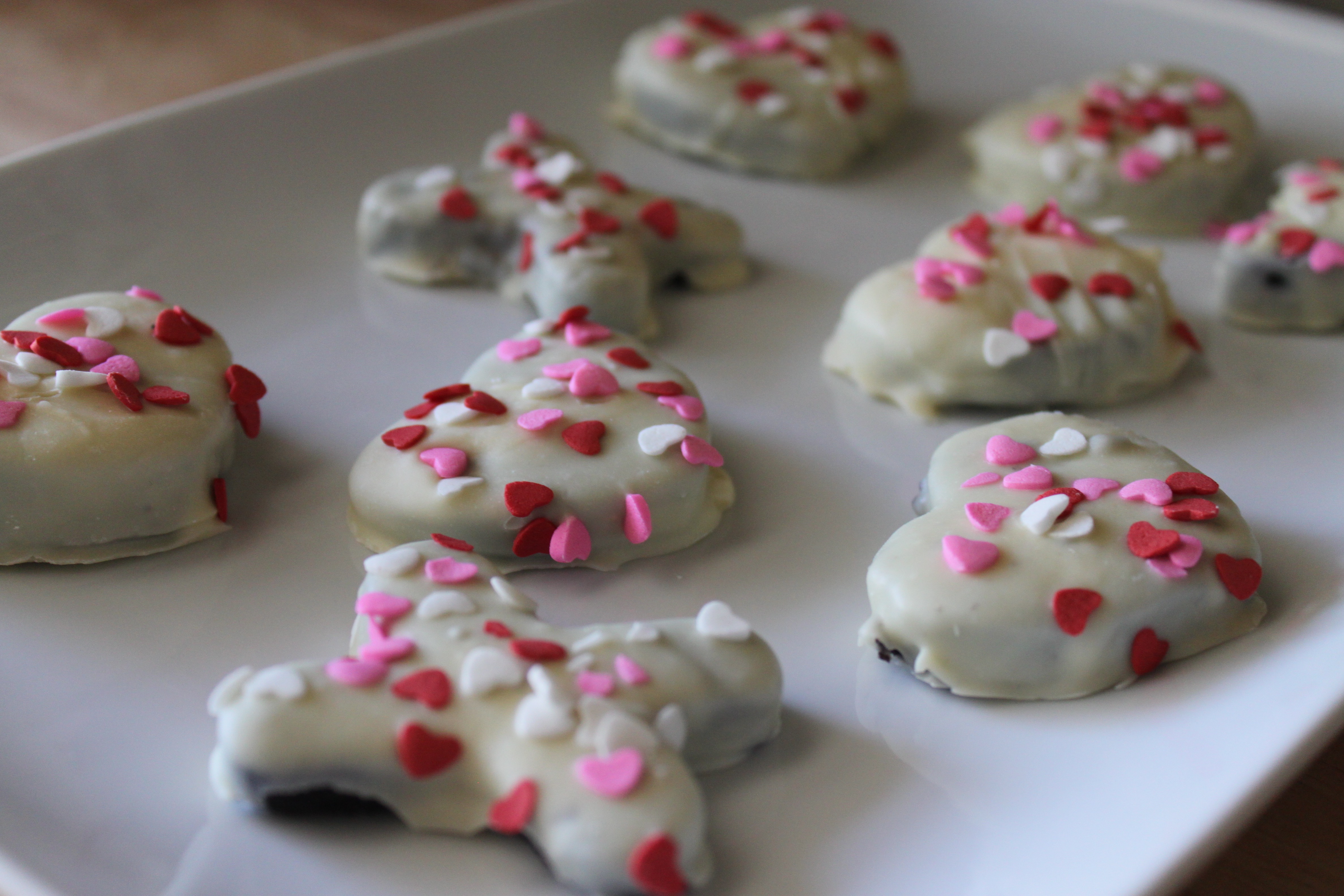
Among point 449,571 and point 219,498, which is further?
point 219,498

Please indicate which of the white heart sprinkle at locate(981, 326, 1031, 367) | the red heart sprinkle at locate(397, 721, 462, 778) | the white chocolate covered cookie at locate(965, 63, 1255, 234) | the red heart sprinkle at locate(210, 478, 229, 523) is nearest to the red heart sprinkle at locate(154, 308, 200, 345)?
the red heart sprinkle at locate(210, 478, 229, 523)

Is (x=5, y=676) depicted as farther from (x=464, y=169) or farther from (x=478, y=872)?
(x=464, y=169)

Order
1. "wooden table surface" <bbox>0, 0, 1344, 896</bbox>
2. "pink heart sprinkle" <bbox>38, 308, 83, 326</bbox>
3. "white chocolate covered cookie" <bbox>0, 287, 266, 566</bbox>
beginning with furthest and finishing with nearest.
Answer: "wooden table surface" <bbox>0, 0, 1344, 896</bbox> → "pink heart sprinkle" <bbox>38, 308, 83, 326</bbox> → "white chocolate covered cookie" <bbox>0, 287, 266, 566</bbox>

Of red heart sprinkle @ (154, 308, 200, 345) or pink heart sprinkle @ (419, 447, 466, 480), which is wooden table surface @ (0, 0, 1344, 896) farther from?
pink heart sprinkle @ (419, 447, 466, 480)

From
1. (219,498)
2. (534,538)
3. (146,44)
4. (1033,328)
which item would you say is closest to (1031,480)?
(1033,328)

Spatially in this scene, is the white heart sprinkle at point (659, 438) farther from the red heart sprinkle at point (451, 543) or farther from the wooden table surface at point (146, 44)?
the wooden table surface at point (146, 44)

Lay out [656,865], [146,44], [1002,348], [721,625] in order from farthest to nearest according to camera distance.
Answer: [146,44] < [1002,348] < [721,625] < [656,865]

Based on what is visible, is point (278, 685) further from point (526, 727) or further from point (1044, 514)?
point (1044, 514)

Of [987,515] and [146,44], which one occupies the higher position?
[146,44]
